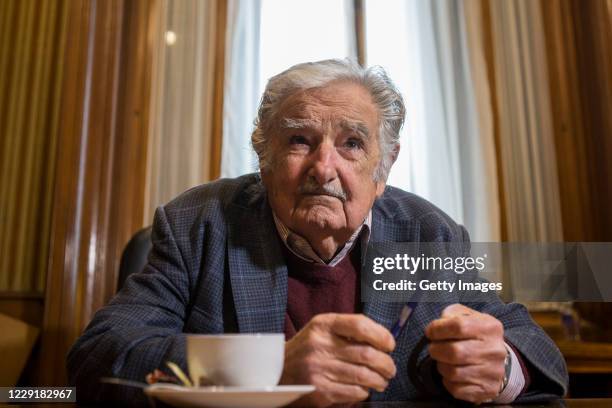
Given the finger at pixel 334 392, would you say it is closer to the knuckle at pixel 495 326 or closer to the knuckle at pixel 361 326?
the knuckle at pixel 361 326

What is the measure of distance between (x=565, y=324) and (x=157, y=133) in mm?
1734

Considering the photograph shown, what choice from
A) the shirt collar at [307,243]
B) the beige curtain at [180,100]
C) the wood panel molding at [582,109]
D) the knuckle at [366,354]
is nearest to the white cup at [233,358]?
the knuckle at [366,354]

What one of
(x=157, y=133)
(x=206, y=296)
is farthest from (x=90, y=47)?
(x=206, y=296)

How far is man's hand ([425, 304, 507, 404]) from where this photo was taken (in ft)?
2.33

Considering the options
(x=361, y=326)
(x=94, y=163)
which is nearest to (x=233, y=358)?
(x=361, y=326)

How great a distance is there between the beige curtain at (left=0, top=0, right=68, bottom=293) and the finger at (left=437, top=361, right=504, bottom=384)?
172cm

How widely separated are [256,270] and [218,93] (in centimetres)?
165

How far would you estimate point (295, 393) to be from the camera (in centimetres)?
51

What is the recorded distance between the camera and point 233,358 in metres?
0.53

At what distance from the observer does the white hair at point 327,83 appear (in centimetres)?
114

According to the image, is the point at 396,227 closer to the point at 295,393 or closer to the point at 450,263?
the point at 450,263

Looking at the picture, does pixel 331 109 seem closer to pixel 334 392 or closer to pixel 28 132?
pixel 334 392

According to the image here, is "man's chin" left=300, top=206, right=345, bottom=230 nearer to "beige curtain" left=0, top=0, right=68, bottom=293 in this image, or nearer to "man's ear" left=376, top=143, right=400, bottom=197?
"man's ear" left=376, top=143, right=400, bottom=197

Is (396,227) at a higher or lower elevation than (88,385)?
higher
